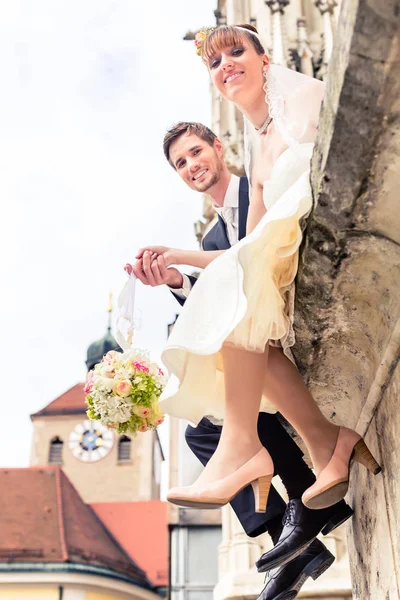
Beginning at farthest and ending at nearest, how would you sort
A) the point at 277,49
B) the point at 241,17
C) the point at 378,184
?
the point at 241,17 → the point at 277,49 → the point at 378,184

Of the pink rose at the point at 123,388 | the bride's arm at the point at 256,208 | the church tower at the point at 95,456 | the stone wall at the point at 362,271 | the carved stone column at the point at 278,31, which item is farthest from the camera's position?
the church tower at the point at 95,456

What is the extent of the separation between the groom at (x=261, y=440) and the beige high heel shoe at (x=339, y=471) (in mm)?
206

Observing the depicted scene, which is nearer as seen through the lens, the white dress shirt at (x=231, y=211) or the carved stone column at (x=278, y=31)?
the white dress shirt at (x=231, y=211)

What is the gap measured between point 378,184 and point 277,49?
12.1 m

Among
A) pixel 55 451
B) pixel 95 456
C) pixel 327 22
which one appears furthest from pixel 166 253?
pixel 55 451

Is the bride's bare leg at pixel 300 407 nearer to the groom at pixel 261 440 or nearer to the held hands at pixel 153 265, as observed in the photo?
the groom at pixel 261 440

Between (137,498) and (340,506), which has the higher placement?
(137,498)

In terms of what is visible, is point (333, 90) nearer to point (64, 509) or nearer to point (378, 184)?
point (378, 184)

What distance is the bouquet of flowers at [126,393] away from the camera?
257 centimetres

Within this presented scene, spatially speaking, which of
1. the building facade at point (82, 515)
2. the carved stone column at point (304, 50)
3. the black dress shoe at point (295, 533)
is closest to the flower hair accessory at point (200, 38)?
the black dress shoe at point (295, 533)

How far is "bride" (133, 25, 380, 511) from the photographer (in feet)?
6.47

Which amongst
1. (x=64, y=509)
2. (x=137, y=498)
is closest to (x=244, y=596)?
(x=64, y=509)

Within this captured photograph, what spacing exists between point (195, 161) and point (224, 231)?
0.85 feet

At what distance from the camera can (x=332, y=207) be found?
183cm
